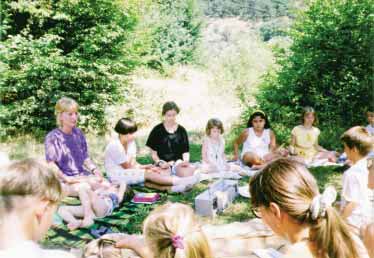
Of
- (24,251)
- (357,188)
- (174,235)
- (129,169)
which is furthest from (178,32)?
(24,251)

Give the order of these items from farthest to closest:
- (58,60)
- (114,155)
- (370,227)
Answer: (58,60)
(114,155)
(370,227)

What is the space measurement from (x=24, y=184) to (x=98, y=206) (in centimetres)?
264

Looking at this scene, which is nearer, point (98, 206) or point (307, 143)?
→ point (98, 206)

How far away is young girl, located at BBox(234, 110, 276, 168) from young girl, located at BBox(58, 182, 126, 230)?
2.17 metres

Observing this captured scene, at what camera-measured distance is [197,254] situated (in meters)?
1.75

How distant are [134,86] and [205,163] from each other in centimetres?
503

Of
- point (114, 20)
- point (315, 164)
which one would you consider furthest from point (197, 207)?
point (114, 20)

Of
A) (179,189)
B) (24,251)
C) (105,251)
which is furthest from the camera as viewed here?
(179,189)

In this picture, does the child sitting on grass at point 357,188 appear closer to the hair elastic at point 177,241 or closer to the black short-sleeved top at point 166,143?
the hair elastic at point 177,241

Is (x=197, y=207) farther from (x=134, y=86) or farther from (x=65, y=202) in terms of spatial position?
(x=134, y=86)

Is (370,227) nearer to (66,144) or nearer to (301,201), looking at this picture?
(301,201)

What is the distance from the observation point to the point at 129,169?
5062mm

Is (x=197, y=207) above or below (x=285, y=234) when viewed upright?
below

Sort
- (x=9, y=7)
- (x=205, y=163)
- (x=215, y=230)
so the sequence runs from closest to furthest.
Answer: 1. (x=215, y=230)
2. (x=205, y=163)
3. (x=9, y=7)
